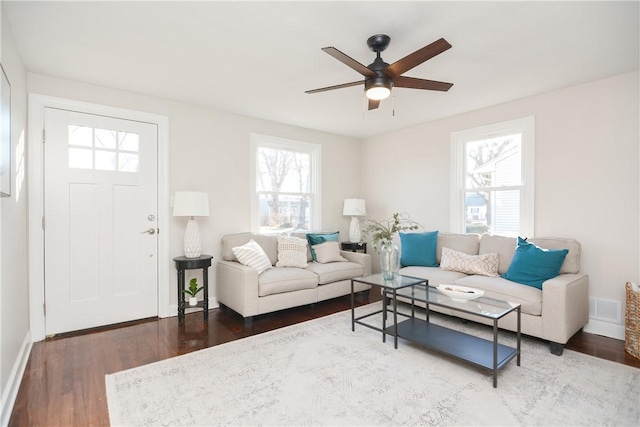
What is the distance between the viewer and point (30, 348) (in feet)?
8.96

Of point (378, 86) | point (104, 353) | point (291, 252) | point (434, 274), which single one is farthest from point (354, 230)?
point (104, 353)

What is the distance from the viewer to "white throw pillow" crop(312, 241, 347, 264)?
4.27 m

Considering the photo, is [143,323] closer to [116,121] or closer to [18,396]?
[18,396]

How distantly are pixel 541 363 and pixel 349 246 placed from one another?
9.65 ft

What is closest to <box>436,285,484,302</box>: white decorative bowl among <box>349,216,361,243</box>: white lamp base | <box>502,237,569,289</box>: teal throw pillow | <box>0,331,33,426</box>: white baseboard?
<box>502,237,569,289</box>: teal throw pillow

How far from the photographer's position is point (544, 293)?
268 centimetres

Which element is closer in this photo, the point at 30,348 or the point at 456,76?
the point at 30,348

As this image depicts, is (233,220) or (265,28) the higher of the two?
(265,28)

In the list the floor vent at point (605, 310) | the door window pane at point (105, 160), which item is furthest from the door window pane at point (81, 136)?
the floor vent at point (605, 310)

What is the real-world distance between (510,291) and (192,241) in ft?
10.4

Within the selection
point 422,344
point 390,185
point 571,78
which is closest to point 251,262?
point 422,344

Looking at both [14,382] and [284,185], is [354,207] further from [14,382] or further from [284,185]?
[14,382]

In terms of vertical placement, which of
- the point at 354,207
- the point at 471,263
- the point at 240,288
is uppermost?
the point at 354,207

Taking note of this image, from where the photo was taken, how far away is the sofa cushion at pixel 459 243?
3.76 m
